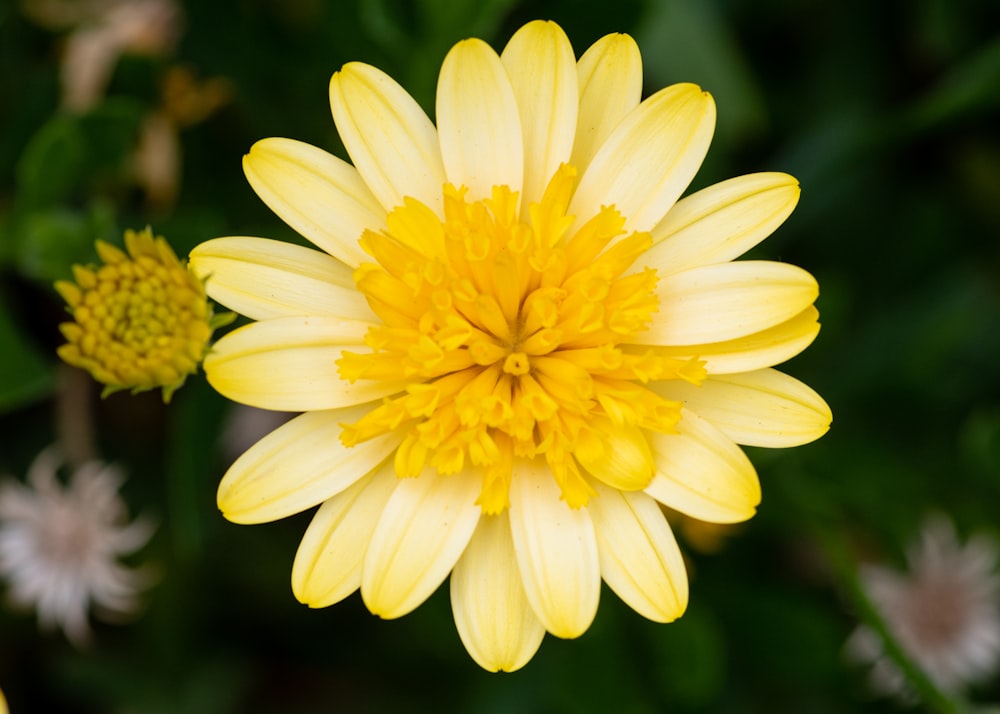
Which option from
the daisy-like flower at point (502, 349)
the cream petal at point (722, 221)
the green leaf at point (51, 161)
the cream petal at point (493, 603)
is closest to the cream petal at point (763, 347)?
the daisy-like flower at point (502, 349)

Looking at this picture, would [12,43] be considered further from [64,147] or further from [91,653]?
[91,653]

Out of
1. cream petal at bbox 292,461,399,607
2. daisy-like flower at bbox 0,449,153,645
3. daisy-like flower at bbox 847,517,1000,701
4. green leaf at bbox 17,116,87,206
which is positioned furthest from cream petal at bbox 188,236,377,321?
daisy-like flower at bbox 847,517,1000,701

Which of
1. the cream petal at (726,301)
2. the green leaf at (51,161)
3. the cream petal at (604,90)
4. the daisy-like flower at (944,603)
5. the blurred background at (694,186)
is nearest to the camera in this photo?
the cream petal at (726,301)

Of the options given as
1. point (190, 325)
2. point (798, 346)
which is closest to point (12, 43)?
point (190, 325)

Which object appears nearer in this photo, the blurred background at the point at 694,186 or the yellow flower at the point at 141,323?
the yellow flower at the point at 141,323

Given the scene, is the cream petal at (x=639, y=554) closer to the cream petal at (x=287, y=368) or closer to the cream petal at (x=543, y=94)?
the cream petal at (x=287, y=368)

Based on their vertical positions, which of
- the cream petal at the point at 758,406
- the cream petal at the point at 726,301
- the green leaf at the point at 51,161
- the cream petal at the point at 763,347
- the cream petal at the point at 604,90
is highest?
the green leaf at the point at 51,161

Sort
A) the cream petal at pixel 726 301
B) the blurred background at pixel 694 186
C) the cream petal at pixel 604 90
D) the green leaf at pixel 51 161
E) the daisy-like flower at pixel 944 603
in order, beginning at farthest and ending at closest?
the daisy-like flower at pixel 944 603 < the blurred background at pixel 694 186 < the green leaf at pixel 51 161 < the cream petal at pixel 604 90 < the cream petal at pixel 726 301
